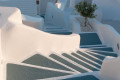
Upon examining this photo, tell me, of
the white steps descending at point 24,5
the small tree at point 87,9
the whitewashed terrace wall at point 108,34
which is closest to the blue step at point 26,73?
the whitewashed terrace wall at point 108,34

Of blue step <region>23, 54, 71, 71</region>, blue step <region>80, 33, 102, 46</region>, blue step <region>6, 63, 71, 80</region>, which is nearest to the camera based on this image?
blue step <region>6, 63, 71, 80</region>

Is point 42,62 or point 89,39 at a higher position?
point 42,62

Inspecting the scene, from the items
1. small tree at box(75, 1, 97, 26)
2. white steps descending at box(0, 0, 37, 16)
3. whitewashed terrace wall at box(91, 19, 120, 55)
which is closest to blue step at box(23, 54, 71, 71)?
whitewashed terrace wall at box(91, 19, 120, 55)

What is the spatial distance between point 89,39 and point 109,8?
3.56 m

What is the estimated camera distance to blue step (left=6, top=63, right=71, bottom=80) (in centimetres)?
382

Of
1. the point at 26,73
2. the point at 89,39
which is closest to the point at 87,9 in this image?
the point at 89,39

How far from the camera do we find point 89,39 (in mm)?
10703

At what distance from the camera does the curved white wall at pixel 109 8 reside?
12916 millimetres

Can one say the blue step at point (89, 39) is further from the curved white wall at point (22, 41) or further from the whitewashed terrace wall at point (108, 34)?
the curved white wall at point (22, 41)

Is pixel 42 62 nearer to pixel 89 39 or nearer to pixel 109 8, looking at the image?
pixel 89 39

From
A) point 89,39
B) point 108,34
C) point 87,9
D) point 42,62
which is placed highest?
point 87,9

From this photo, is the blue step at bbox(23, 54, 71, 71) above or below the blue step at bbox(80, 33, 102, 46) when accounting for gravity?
above

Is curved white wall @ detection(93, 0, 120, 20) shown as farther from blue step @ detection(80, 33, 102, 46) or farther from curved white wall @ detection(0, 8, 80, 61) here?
curved white wall @ detection(0, 8, 80, 61)

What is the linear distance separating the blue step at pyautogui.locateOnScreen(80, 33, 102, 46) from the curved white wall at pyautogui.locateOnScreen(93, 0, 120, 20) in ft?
8.38
